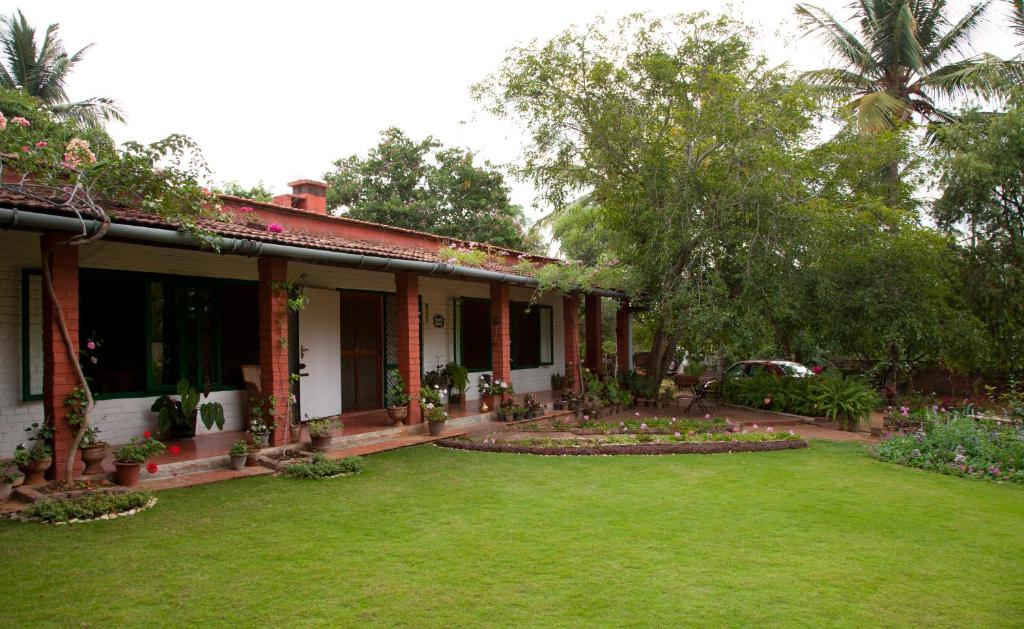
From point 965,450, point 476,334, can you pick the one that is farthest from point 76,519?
point 965,450

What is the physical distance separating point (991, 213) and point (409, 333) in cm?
1129

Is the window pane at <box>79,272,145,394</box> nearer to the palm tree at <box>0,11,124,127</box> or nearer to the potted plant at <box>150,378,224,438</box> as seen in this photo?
the potted plant at <box>150,378,224,438</box>

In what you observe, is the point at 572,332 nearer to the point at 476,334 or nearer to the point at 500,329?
the point at 476,334

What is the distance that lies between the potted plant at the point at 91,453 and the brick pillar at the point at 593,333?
10822mm

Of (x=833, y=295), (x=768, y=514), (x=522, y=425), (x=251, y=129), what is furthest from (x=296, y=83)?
(x=768, y=514)

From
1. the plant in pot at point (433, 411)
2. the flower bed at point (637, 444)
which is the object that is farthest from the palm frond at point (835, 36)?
the plant in pot at point (433, 411)

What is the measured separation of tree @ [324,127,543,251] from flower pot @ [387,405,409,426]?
1462 centimetres

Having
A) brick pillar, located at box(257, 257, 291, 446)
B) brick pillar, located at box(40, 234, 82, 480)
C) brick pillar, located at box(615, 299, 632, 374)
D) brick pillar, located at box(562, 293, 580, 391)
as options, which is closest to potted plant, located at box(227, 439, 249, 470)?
brick pillar, located at box(257, 257, 291, 446)

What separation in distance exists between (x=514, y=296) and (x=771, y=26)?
7.37m

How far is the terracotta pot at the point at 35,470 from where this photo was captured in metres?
5.98

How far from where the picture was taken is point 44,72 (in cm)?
2195

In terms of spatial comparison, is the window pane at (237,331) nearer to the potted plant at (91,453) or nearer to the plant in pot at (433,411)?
the plant in pot at (433,411)

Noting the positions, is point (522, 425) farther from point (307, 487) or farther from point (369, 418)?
point (307, 487)

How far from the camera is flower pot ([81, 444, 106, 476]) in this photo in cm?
628
